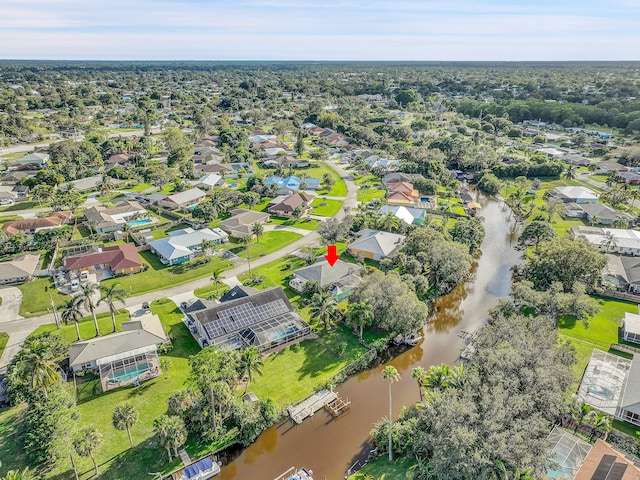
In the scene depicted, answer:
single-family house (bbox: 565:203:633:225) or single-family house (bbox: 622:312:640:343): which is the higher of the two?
single-family house (bbox: 565:203:633:225)

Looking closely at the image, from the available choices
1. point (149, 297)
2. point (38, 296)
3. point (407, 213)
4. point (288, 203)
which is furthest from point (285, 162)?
point (38, 296)

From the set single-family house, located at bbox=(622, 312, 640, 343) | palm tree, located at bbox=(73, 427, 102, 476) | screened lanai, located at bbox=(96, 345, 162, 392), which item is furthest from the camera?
single-family house, located at bbox=(622, 312, 640, 343)

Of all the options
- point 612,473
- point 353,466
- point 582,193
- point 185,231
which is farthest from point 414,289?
point 582,193

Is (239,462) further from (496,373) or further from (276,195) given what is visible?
(276,195)

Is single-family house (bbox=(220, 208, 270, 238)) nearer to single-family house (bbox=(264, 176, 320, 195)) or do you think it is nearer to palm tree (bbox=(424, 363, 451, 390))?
single-family house (bbox=(264, 176, 320, 195))

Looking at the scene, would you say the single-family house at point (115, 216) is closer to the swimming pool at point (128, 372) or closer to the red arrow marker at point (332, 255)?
the red arrow marker at point (332, 255)

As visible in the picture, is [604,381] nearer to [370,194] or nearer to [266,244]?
[266,244]

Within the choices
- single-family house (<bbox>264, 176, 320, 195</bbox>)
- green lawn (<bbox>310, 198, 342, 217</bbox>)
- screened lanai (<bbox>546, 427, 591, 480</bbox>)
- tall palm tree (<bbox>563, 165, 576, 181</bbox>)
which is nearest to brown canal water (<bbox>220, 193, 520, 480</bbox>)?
screened lanai (<bbox>546, 427, 591, 480</bbox>)
